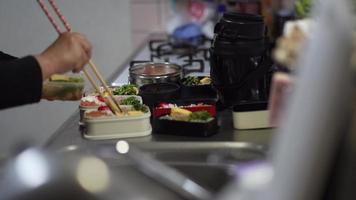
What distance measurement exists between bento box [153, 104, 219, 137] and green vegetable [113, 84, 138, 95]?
12 centimetres

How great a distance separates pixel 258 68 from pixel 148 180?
37 cm

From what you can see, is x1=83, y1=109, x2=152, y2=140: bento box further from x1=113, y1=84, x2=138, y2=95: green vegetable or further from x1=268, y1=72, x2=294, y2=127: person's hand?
x1=268, y1=72, x2=294, y2=127: person's hand

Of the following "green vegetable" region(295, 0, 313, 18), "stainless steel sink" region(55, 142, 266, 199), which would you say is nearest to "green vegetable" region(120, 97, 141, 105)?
"stainless steel sink" region(55, 142, 266, 199)

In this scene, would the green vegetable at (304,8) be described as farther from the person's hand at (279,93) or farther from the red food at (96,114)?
the red food at (96,114)

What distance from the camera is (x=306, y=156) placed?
47 centimetres

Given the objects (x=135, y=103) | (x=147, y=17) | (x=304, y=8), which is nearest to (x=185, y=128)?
(x=135, y=103)

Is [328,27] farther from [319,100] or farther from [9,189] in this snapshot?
[9,189]

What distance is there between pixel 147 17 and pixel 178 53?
1.02 feet

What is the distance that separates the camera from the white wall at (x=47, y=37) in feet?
6.23

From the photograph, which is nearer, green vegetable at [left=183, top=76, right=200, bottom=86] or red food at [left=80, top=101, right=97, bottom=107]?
red food at [left=80, top=101, right=97, bottom=107]

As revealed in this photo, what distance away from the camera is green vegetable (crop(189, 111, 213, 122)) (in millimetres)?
1029

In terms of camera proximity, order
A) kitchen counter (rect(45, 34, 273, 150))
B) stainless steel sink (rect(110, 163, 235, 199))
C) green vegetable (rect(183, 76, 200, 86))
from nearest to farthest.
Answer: stainless steel sink (rect(110, 163, 235, 199)) → kitchen counter (rect(45, 34, 273, 150)) → green vegetable (rect(183, 76, 200, 86))

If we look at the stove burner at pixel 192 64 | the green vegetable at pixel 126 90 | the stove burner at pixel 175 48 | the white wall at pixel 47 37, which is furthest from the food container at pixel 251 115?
the white wall at pixel 47 37

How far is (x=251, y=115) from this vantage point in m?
1.03
